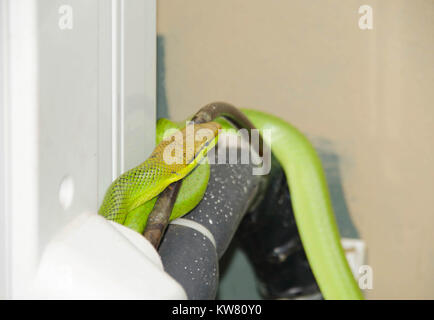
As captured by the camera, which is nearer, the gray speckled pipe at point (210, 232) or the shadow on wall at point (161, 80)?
the gray speckled pipe at point (210, 232)

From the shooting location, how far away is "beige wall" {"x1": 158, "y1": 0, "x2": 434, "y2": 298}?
1.08 meters

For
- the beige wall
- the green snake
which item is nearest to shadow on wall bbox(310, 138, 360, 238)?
the beige wall

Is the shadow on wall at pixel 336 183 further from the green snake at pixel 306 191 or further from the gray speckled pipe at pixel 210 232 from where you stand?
the gray speckled pipe at pixel 210 232

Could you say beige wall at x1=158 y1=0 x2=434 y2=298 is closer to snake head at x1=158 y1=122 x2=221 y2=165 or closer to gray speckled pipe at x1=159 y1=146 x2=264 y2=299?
gray speckled pipe at x1=159 y1=146 x2=264 y2=299

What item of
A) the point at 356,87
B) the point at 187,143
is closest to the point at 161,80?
the point at 356,87

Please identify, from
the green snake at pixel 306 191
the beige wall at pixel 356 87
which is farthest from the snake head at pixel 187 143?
the beige wall at pixel 356 87

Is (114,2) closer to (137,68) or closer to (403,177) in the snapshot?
(137,68)

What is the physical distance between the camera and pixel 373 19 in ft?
3.53

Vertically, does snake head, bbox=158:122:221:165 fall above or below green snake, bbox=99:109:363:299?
above

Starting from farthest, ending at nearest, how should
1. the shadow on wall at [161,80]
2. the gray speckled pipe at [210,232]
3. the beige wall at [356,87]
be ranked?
the shadow on wall at [161,80], the beige wall at [356,87], the gray speckled pipe at [210,232]

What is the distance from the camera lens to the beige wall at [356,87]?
108 cm

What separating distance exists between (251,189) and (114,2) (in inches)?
14.7

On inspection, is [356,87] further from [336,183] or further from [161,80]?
[161,80]
